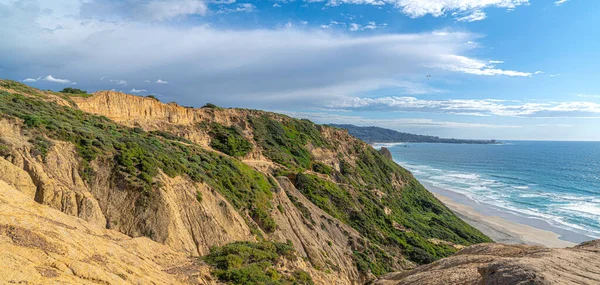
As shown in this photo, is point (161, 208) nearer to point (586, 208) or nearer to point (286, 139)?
point (286, 139)

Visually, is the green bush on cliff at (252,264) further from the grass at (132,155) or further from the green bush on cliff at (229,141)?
the green bush on cliff at (229,141)

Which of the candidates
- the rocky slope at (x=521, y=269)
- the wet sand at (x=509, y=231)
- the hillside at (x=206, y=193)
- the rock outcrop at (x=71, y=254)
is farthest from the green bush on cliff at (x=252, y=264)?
the wet sand at (x=509, y=231)

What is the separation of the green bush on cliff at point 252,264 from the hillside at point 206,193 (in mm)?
67

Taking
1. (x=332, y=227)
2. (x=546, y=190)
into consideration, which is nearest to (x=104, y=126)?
(x=332, y=227)

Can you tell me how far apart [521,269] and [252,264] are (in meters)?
11.5

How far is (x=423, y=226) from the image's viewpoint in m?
42.6

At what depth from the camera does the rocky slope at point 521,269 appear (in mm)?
9820

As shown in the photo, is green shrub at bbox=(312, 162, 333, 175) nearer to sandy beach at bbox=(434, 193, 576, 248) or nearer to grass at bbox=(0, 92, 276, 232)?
grass at bbox=(0, 92, 276, 232)

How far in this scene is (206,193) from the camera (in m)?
21.6

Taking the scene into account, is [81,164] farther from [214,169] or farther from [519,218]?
[519,218]

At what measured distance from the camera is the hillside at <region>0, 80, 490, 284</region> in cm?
1572

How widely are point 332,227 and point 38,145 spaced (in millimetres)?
22790

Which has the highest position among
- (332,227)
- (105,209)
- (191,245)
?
(105,209)

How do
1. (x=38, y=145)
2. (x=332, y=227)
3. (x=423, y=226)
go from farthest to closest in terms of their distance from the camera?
(x=423, y=226)
(x=332, y=227)
(x=38, y=145)
